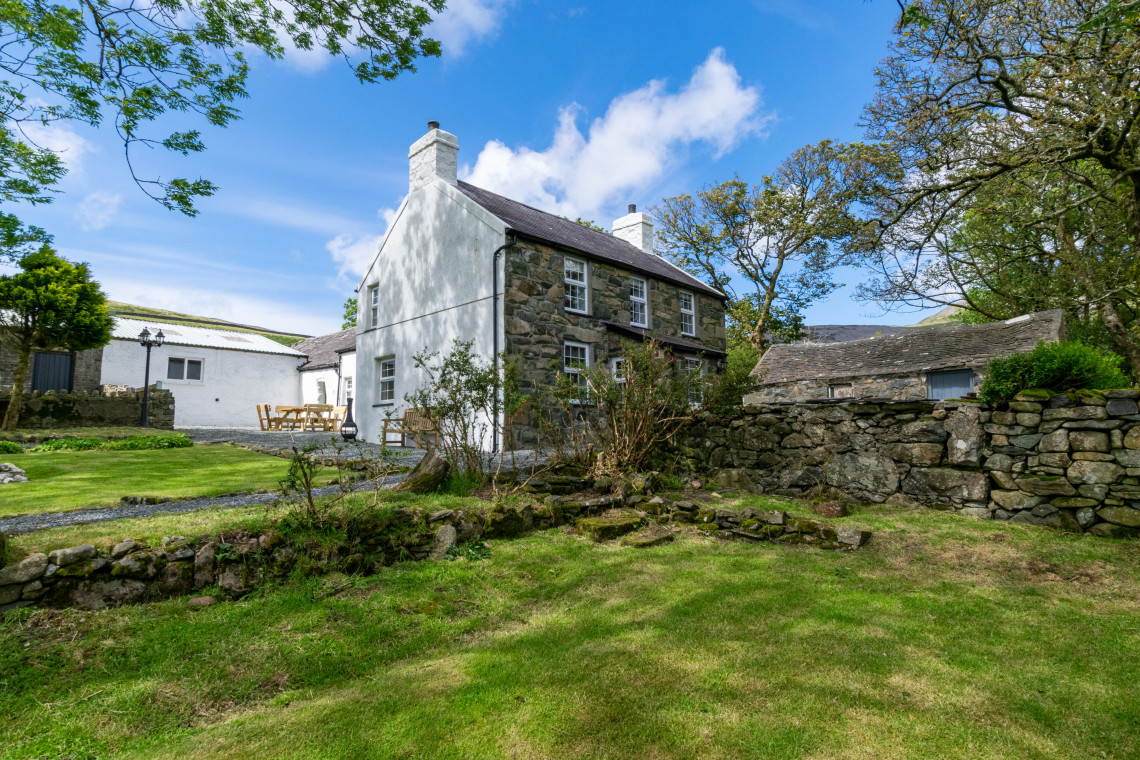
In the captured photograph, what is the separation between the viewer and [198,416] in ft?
76.3

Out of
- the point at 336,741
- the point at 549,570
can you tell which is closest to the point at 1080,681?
the point at 549,570

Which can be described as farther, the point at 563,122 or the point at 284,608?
the point at 563,122

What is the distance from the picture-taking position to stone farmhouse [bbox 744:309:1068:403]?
16.2 metres

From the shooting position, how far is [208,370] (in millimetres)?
23609

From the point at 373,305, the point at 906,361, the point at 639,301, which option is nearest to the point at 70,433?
the point at 373,305

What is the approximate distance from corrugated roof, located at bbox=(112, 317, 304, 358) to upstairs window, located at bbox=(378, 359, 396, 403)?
11.5m

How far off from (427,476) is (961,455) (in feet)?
21.7

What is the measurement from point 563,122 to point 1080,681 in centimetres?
1156

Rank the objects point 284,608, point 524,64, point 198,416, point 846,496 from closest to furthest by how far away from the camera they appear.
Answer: point 284,608 < point 846,496 < point 524,64 < point 198,416

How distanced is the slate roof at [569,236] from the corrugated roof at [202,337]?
1499 centimetres

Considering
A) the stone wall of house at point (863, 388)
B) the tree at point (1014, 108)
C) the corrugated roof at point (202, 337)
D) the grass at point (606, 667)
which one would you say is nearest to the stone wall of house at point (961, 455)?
the grass at point (606, 667)

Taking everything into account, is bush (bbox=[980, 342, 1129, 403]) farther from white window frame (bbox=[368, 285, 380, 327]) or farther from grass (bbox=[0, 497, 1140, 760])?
white window frame (bbox=[368, 285, 380, 327])

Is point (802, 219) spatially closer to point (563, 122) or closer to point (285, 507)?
point (563, 122)

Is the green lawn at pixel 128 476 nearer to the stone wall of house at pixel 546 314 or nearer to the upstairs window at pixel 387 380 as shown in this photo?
the upstairs window at pixel 387 380
